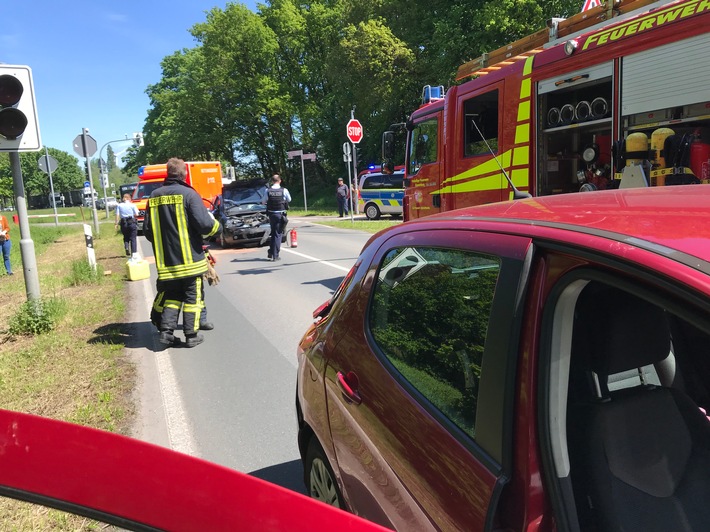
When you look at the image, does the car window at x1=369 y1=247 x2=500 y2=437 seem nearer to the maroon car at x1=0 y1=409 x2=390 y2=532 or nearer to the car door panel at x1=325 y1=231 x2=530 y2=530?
the car door panel at x1=325 y1=231 x2=530 y2=530

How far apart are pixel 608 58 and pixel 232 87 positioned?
143 feet

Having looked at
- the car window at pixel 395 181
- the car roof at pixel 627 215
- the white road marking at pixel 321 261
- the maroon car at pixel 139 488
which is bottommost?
the white road marking at pixel 321 261

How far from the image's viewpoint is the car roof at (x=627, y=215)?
1130 millimetres

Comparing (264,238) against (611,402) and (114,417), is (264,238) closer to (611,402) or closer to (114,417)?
(114,417)

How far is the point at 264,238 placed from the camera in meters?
15.3

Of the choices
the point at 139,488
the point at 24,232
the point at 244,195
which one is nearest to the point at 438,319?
the point at 139,488

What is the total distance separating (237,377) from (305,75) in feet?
142

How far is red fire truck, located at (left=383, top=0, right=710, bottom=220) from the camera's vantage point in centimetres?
422

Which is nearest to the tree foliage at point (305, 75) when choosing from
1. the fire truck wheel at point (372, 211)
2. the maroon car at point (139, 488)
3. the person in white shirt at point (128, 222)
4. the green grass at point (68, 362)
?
the fire truck wheel at point (372, 211)

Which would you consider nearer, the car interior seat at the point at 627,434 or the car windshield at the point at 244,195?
the car interior seat at the point at 627,434

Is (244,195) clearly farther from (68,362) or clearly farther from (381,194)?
(68,362)

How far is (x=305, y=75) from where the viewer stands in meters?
44.6

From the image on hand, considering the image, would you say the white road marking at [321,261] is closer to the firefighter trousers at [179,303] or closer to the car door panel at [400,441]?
the firefighter trousers at [179,303]

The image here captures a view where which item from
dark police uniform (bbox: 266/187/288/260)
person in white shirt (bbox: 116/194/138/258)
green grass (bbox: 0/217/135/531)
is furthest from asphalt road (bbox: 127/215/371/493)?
person in white shirt (bbox: 116/194/138/258)
